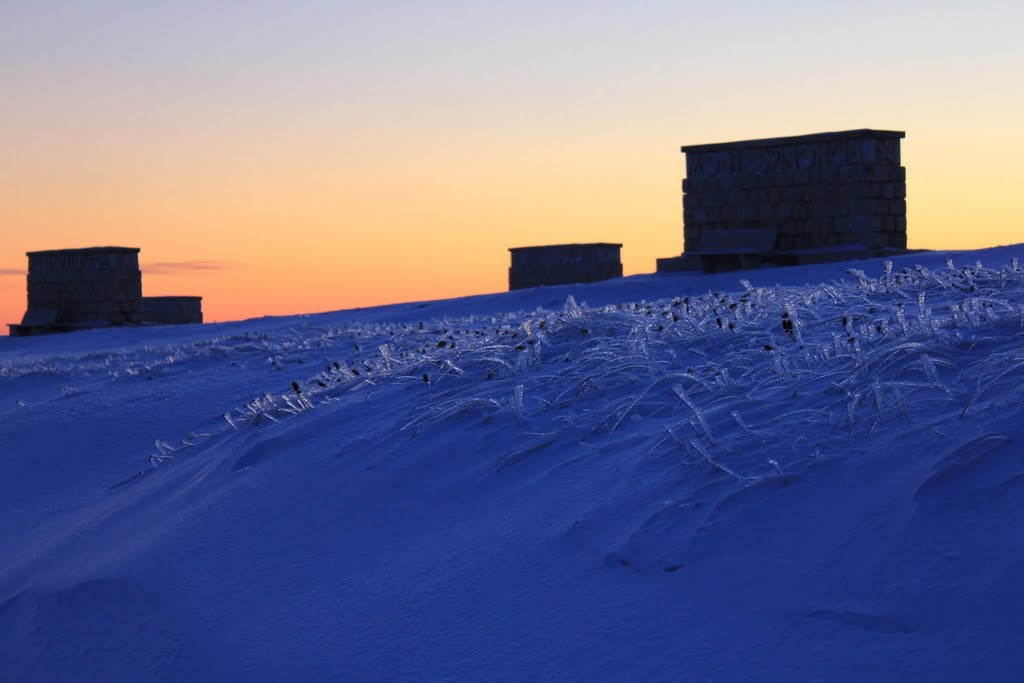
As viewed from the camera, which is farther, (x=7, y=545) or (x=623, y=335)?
(x=623, y=335)

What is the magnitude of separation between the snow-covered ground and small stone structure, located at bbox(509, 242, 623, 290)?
18.7m

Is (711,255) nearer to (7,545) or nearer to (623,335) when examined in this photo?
(623,335)

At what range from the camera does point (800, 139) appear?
20031 mm

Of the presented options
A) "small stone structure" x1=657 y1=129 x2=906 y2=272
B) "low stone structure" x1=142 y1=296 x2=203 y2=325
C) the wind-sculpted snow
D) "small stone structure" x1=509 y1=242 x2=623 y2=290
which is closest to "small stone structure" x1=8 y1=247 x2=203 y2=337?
"low stone structure" x1=142 y1=296 x2=203 y2=325

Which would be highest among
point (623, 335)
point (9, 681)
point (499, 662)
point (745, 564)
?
point (623, 335)

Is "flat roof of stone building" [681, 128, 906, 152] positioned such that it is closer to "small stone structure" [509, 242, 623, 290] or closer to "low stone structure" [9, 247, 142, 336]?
"small stone structure" [509, 242, 623, 290]

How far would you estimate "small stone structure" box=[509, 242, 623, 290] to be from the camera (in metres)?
25.2

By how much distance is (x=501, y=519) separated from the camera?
3627 mm

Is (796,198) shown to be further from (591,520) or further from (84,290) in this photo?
(591,520)

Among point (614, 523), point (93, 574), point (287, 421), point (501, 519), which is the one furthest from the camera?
point (287, 421)

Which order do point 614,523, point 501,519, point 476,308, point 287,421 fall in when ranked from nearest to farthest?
point 614,523 → point 501,519 → point 287,421 → point 476,308

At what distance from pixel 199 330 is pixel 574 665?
18315mm

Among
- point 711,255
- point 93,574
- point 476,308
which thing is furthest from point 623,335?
point 711,255

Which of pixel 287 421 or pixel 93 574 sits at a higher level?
pixel 287 421
